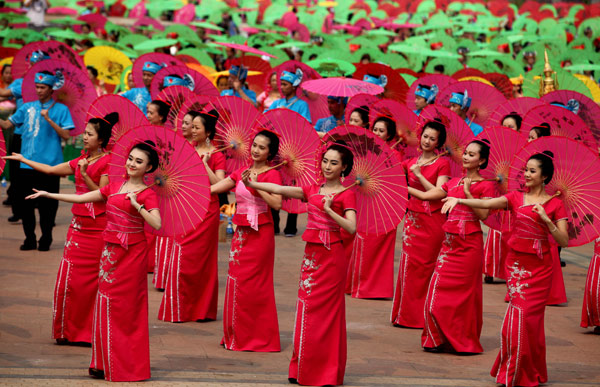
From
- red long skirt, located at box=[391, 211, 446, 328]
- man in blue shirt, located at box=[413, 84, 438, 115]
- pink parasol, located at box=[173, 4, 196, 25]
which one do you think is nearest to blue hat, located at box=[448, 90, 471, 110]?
man in blue shirt, located at box=[413, 84, 438, 115]

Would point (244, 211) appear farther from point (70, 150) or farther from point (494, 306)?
point (70, 150)

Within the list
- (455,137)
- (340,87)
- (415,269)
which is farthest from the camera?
(340,87)

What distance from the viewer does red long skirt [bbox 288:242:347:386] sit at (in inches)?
239

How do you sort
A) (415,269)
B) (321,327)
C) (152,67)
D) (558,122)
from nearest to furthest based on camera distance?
(321,327) < (415,269) < (558,122) < (152,67)

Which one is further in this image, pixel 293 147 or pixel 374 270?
pixel 374 270

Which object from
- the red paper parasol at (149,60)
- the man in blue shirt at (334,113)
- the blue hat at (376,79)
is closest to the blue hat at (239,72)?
the red paper parasol at (149,60)

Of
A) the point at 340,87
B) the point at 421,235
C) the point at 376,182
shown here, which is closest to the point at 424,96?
the point at 340,87

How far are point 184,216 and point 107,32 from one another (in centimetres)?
1743

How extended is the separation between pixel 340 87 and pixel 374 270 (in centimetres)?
216

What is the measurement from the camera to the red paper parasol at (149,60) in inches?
459

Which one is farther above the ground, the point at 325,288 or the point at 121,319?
the point at 325,288

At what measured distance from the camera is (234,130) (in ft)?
25.5

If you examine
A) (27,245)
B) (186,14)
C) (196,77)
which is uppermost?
(186,14)

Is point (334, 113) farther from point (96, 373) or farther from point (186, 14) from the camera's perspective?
point (186, 14)
